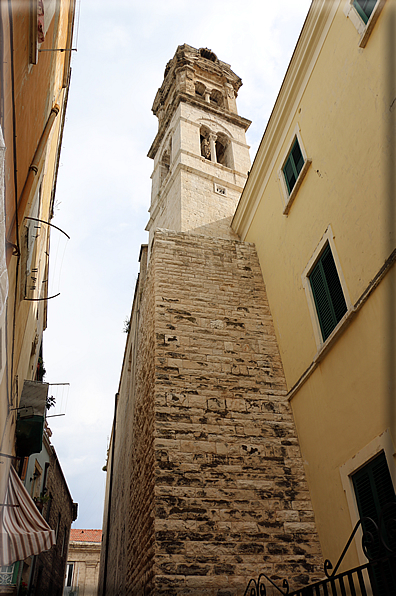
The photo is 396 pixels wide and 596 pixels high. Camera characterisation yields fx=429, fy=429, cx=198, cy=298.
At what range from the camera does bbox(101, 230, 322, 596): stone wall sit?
527 cm

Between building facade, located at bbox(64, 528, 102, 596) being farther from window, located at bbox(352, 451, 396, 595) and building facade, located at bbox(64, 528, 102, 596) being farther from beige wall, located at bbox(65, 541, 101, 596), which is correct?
window, located at bbox(352, 451, 396, 595)

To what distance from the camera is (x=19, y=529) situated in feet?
18.1

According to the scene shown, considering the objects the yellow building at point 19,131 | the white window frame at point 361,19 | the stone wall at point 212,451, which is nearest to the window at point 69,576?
the stone wall at point 212,451

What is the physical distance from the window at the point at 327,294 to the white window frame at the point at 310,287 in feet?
0.17

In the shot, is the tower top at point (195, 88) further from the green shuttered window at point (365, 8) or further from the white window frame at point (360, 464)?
the white window frame at point (360, 464)

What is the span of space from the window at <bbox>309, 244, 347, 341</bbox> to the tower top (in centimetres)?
1269

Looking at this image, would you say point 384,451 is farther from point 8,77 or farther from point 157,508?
point 8,77

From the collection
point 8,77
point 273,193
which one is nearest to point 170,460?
point 8,77

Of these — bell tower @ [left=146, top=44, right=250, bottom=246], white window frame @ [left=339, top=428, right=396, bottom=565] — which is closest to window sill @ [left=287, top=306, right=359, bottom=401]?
white window frame @ [left=339, top=428, right=396, bottom=565]

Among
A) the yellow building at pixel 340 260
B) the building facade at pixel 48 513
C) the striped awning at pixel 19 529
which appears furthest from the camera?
the building facade at pixel 48 513

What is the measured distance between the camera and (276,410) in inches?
266

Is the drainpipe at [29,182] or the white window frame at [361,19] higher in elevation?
the white window frame at [361,19]

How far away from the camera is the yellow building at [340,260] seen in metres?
4.79

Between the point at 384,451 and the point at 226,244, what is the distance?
561 cm
